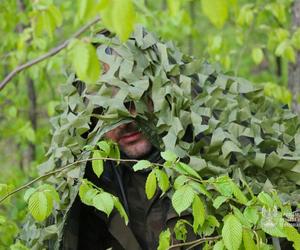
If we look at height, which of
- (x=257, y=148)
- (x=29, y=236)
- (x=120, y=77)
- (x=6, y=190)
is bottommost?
(x=29, y=236)

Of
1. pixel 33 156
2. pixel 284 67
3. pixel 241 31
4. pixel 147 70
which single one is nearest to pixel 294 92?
pixel 241 31

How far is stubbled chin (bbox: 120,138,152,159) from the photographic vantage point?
2982 mm

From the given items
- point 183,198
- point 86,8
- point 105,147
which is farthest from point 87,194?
point 86,8

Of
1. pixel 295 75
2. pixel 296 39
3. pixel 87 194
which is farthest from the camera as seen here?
pixel 295 75

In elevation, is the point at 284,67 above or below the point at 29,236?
below

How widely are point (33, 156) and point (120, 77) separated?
311 cm

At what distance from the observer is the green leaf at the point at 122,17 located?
3.73 ft

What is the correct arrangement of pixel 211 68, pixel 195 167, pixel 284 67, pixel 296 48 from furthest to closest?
1. pixel 284 67
2. pixel 296 48
3. pixel 211 68
4. pixel 195 167

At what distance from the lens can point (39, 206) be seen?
1932 mm

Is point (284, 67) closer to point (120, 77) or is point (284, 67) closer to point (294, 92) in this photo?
point (294, 92)

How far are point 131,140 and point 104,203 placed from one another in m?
1.01

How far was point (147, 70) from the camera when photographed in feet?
9.40

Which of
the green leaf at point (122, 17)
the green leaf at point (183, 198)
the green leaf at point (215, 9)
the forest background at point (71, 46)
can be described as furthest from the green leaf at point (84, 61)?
the green leaf at point (183, 198)

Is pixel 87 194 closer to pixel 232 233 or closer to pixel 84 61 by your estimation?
pixel 232 233
